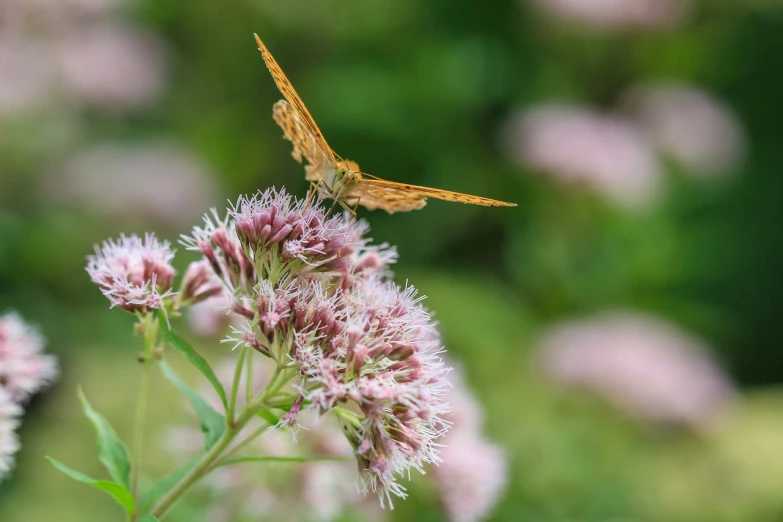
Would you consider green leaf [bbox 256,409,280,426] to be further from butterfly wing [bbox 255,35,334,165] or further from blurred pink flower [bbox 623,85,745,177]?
blurred pink flower [bbox 623,85,745,177]

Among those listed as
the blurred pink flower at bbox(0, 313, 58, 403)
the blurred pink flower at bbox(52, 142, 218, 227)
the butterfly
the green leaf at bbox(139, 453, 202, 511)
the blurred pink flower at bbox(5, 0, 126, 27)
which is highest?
the butterfly

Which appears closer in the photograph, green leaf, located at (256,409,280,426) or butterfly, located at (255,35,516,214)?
green leaf, located at (256,409,280,426)

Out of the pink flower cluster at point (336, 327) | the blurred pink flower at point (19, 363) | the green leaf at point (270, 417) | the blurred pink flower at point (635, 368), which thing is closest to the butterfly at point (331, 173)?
the pink flower cluster at point (336, 327)

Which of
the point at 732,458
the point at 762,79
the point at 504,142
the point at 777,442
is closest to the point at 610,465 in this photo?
the point at 732,458

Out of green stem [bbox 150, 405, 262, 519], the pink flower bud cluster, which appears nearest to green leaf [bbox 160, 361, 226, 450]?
green stem [bbox 150, 405, 262, 519]

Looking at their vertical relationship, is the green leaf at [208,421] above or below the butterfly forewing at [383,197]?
below

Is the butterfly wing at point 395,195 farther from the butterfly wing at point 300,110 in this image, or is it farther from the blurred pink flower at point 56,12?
the blurred pink flower at point 56,12

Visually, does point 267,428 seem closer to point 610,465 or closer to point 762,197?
point 610,465
